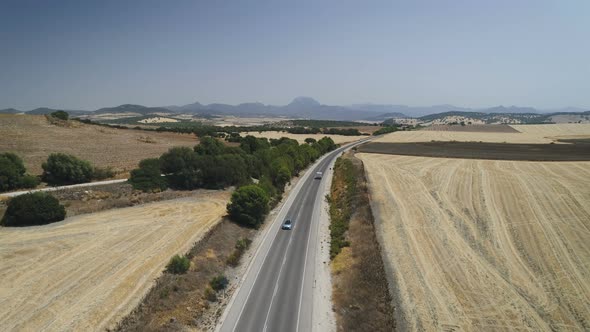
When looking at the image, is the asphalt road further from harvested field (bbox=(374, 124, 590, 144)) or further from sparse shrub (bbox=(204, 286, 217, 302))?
harvested field (bbox=(374, 124, 590, 144))

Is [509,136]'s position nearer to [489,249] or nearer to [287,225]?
[489,249]

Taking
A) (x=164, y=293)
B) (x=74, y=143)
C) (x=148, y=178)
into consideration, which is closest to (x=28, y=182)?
(x=148, y=178)

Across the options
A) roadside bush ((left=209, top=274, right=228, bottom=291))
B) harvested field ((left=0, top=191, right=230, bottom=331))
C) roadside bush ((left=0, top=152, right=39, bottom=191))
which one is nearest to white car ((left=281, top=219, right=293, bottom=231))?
harvested field ((left=0, top=191, right=230, bottom=331))

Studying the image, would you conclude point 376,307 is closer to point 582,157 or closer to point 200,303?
point 200,303

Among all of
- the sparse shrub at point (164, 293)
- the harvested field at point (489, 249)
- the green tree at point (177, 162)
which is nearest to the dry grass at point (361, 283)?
the harvested field at point (489, 249)

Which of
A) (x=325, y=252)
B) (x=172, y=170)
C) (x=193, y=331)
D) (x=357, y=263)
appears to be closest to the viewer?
(x=193, y=331)

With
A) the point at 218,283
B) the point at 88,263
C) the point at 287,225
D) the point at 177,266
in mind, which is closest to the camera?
the point at 218,283

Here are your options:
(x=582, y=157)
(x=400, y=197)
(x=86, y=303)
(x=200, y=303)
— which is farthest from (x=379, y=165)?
(x=86, y=303)

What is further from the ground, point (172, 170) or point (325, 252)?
point (172, 170)

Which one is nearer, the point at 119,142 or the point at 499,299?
the point at 499,299
